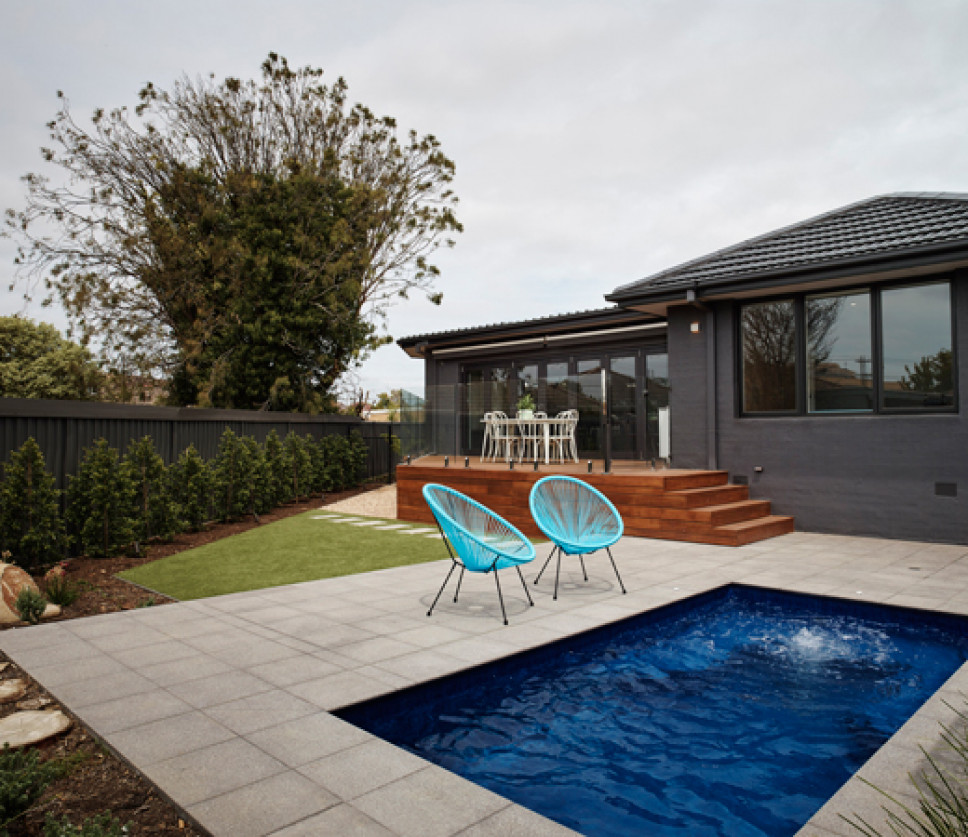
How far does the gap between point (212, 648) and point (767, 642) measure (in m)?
3.55

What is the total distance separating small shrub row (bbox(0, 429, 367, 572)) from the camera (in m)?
6.58

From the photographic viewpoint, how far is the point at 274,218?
1512 cm

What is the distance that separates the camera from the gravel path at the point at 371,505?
11.6m

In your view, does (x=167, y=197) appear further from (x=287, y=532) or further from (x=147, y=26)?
(x=287, y=532)

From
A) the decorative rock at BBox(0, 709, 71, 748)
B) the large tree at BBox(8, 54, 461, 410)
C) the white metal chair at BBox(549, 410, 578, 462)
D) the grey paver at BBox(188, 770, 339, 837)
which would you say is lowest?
the decorative rock at BBox(0, 709, 71, 748)

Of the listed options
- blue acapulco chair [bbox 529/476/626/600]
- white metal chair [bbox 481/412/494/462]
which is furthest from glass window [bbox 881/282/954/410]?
white metal chair [bbox 481/412/494/462]

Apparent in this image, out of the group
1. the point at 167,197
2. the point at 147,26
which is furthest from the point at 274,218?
the point at 147,26

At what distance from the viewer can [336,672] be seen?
3.45 metres

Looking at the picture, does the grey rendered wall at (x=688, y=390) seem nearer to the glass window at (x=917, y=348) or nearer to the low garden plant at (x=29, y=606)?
the glass window at (x=917, y=348)

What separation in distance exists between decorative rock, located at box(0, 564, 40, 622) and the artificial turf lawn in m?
1.06

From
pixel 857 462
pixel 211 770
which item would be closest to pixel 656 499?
pixel 857 462

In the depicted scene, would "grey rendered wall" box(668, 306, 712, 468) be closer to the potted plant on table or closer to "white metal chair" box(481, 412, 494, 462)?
the potted plant on table

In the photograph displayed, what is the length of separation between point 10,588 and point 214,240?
1204cm

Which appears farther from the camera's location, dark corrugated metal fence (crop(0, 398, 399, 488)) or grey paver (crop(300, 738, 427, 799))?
dark corrugated metal fence (crop(0, 398, 399, 488))
